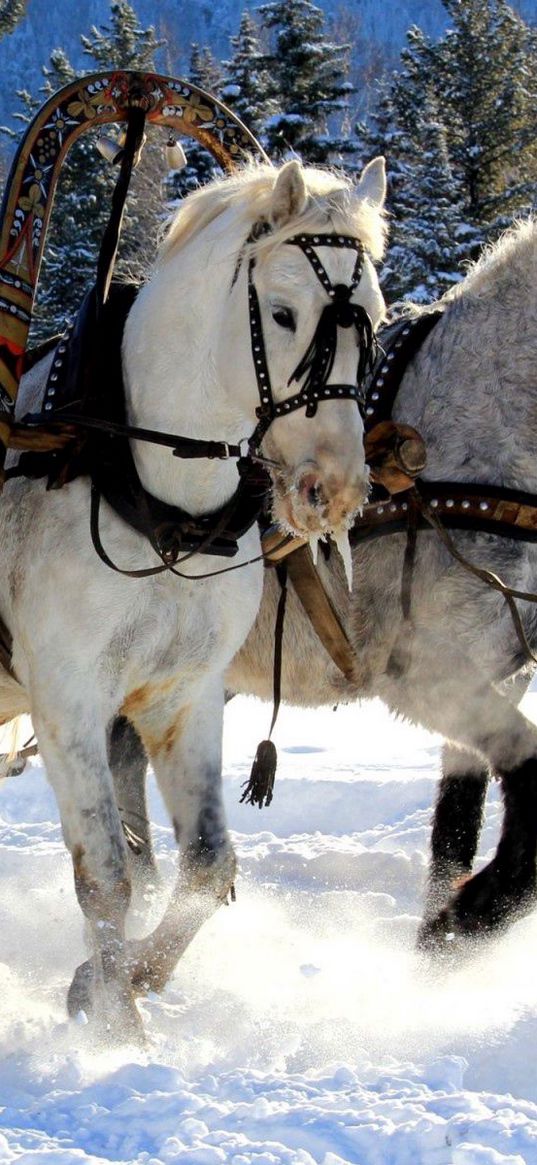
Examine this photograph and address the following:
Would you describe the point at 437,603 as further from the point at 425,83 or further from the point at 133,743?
the point at 425,83

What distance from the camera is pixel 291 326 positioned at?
10.3 feet

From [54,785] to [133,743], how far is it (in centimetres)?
180

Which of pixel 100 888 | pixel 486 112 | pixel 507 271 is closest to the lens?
pixel 100 888

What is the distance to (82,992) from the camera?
3.74m

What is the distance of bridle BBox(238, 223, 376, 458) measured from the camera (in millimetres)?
3057

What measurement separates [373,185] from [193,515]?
1.01 meters

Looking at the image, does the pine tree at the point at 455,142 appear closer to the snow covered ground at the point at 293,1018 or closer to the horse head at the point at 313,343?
the snow covered ground at the point at 293,1018

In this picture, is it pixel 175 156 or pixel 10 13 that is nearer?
pixel 175 156

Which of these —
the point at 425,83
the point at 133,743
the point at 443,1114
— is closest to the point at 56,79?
the point at 425,83

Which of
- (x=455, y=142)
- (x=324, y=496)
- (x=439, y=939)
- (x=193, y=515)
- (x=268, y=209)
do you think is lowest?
(x=439, y=939)

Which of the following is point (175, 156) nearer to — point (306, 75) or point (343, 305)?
point (343, 305)

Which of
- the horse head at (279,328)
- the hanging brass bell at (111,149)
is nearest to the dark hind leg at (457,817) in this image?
the horse head at (279,328)

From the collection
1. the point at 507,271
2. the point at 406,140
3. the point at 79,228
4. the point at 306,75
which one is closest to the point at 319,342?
the point at 507,271

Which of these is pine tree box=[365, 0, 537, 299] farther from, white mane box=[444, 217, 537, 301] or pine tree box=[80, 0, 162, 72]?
white mane box=[444, 217, 537, 301]
